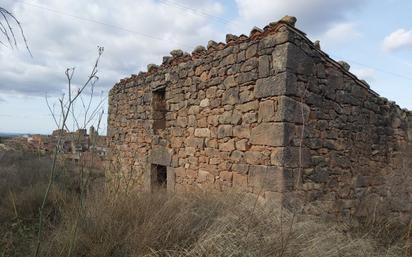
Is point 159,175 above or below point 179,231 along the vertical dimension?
above

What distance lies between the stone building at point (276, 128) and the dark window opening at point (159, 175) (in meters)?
0.03

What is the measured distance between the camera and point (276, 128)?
14.8ft

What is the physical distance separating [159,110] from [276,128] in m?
3.25

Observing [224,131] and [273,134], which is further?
[224,131]

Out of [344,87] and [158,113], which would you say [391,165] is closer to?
[344,87]

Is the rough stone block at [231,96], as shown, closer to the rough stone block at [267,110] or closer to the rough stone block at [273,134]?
the rough stone block at [267,110]

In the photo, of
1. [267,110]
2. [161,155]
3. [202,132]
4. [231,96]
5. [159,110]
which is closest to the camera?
[267,110]

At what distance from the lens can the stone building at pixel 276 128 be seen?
458 centimetres

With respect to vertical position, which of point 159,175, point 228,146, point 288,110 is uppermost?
point 288,110

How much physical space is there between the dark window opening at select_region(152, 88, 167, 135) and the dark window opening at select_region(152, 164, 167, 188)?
0.67 meters

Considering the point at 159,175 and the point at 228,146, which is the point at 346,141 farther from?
the point at 159,175

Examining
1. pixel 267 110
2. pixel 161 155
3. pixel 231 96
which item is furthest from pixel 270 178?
pixel 161 155

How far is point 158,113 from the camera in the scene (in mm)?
7258

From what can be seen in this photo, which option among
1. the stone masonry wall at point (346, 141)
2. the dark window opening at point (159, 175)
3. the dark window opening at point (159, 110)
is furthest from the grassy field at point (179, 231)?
the dark window opening at point (159, 110)
